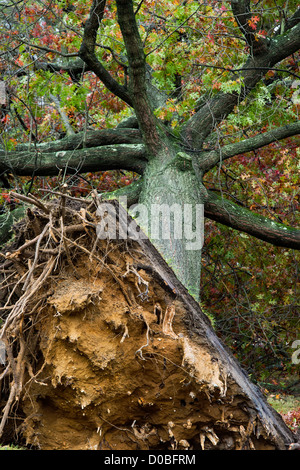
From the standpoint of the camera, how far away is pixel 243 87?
8.70 m

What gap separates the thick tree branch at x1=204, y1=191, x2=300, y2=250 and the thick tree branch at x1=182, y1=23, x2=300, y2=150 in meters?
1.25

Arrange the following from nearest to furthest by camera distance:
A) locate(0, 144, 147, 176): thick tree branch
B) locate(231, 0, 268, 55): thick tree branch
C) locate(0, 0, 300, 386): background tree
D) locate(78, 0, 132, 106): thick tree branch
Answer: locate(78, 0, 132, 106): thick tree branch → locate(0, 0, 300, 386): background tree → locate(231, 0, 268, 55): thick tree branch → locate(0, 144, 147, 176): thick tree branch

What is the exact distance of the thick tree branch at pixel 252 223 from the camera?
25.8 feet

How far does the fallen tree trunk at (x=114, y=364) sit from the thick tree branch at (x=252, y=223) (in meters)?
4.10

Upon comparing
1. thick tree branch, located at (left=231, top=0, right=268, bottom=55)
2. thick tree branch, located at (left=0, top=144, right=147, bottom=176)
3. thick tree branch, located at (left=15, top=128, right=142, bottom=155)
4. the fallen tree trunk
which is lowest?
the fallen tree trunk

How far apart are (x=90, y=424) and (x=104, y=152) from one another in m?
5.31

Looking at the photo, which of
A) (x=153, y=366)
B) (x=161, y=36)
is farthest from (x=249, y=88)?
(x=153, y=366)

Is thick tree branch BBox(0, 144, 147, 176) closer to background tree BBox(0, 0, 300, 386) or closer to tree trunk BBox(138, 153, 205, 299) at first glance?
background tree BBox(0, 0, 300, 386)

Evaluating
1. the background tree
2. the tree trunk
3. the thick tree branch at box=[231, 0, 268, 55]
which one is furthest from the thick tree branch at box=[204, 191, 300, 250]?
the thick tree branch at box=[231, 0, 268, 55]

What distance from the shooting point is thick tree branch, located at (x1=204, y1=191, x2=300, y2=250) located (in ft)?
25.8

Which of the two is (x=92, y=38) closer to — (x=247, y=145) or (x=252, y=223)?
(x=247, y=145)

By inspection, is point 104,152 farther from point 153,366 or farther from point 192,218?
point 153,366
